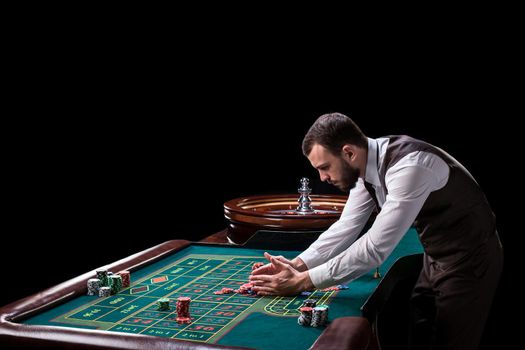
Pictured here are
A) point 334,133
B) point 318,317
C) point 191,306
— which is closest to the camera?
point 318,317

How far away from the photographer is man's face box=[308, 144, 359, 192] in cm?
304

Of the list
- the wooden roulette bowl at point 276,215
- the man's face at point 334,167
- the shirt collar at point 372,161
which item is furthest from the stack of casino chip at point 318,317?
the wooden roulette bowl at point 276,215

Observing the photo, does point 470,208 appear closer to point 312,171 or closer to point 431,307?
point 431,307

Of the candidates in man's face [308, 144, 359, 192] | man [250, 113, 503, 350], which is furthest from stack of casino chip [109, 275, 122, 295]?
man's face [308, 144, 359, 192]

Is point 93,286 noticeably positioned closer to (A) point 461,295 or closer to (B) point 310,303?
(B) point 310,303

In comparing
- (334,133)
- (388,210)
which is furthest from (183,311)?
(334,133)

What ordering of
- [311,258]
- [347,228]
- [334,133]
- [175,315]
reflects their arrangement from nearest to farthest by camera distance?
[175,315]
[334,133]
[311,258]
[347,228]

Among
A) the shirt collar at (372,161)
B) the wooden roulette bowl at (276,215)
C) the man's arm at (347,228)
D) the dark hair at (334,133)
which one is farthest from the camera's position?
the wooden roulette bowl at (276,215)

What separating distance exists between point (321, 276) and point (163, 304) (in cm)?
74

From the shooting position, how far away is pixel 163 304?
2520 millimetres

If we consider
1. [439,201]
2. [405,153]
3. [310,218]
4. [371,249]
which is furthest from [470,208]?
[310,218]

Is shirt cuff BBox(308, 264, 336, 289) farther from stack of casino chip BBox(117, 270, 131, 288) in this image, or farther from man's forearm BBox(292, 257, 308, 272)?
stack of casino chip BBox(117, 270, 131, 288)

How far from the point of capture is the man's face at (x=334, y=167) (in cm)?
304

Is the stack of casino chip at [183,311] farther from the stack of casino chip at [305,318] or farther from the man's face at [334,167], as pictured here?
the man's face at [334,167]
